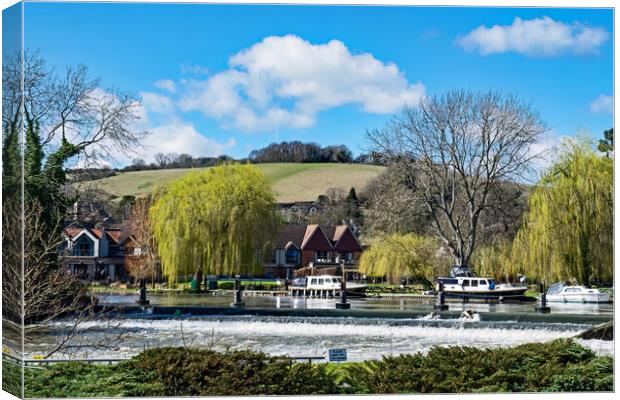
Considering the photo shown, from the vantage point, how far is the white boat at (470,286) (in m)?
16.3

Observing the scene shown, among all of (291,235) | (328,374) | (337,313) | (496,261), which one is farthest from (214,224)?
(328,374)

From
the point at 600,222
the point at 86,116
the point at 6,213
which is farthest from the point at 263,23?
the point at 600,222

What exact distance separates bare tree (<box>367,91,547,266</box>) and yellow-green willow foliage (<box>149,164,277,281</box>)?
2445 mm

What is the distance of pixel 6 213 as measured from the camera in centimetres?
1293

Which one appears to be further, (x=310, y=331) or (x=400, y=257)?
(x=400, y=257)

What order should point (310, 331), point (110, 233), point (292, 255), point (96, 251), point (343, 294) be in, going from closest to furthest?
1. point (96, 251)
2. point (110, 233)
3. point (310, 331)
4. point (292, 255)
5. point (343, 294)

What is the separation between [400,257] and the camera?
17.0 meters

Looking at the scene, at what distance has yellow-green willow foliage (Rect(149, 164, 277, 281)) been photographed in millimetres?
16413

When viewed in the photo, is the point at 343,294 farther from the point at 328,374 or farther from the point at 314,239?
the point at 328,374

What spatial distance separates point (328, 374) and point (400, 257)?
4.27m

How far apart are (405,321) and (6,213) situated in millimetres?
6467

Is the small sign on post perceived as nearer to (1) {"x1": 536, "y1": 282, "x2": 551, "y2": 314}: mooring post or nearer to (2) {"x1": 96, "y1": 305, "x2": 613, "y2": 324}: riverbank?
(2) {"x1": 96, "y1": 305, "x2": 613, "y2": 324}: riverbank

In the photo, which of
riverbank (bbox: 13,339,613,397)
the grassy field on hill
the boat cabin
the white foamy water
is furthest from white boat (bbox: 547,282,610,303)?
the grassy field on hill

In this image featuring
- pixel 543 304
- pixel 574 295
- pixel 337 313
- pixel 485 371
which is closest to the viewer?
pixel 485 371
